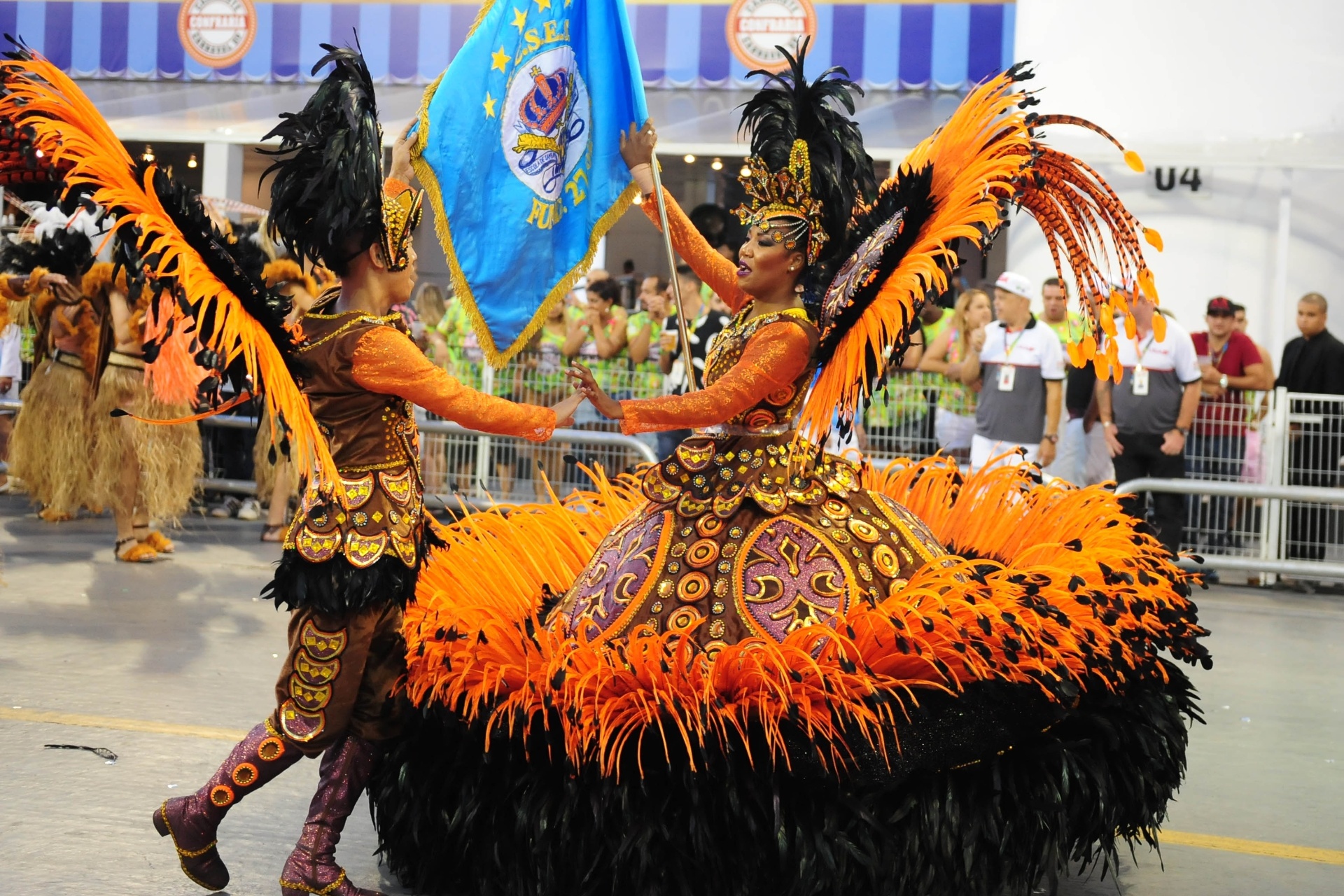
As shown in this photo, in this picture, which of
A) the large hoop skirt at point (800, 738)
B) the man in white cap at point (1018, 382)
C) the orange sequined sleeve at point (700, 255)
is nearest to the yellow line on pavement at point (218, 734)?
the large hoop skirt at point (800, 738)

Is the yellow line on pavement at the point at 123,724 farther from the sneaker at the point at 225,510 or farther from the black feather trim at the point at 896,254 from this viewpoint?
the sneaker at the point at 225,510

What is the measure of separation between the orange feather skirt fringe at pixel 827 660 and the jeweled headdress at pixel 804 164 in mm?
926

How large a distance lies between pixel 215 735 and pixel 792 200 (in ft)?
8.61

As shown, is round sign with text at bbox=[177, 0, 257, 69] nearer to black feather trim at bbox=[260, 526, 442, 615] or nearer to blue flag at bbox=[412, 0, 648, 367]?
blue flag at bbox=[412, 0, 648, 367]

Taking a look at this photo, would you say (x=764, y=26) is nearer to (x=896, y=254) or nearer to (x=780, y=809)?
(x=896, y=254)

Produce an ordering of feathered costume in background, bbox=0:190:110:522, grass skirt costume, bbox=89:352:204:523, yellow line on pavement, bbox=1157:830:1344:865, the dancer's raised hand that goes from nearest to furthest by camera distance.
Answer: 1. the dancer's raised hand
2. yellow line on pavement, bbox=1157:830:1344:865
3. grass skirt costume, bbox=89:352:204:523
4. feathered costume in background, bbox=0:190:110:522

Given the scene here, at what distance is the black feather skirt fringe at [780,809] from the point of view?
3.15m

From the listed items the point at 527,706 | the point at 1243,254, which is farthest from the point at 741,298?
the point at 1243,254

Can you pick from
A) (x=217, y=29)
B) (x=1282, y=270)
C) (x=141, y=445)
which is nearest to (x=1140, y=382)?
(x=1282, y=270)

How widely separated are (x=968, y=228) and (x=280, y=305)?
63.9 inches

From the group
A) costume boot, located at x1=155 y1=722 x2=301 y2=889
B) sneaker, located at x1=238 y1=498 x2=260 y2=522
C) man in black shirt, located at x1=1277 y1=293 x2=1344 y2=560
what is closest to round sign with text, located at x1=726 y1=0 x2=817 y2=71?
man in black shirt, located at x1=1277 y1=293 x2=1344 y2=560

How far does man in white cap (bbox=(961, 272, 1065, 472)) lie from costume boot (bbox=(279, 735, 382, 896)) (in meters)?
5.27

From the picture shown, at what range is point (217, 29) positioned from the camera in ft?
48.1

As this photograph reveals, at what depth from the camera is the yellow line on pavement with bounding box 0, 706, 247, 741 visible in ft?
15.7
